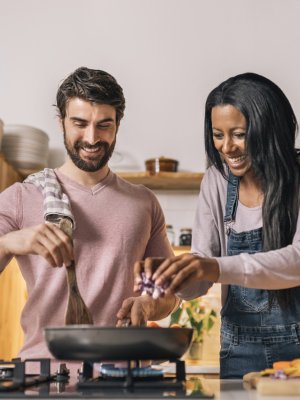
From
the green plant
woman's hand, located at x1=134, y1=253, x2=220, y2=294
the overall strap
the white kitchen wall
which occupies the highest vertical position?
the white kitchen wall

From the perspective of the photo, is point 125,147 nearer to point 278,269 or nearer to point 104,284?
point 104,284

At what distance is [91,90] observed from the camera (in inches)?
70.2

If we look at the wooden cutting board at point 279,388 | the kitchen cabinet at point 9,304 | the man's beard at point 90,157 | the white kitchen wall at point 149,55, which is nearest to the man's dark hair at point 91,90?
the man's beard at point 90,157

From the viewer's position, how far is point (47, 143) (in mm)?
3389

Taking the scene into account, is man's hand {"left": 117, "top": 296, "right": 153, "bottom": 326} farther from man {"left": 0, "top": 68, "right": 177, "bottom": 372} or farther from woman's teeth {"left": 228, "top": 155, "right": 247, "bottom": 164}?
woman's teeth {"left": 228, "top": 155, "right": 247, "bottom": 164}

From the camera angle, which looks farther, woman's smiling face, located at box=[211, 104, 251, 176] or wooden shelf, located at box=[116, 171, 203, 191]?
wooden shelf, located at box=[116, 171, 203, 191]

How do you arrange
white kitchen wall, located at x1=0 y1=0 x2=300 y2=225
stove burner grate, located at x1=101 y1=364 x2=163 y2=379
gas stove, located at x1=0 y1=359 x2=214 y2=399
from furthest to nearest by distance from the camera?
white kitchen wall, located at x1=0 y1=0 x2=300 y2=225 → stove burner grate, located at x1=101 y1=364 x2=163 y2=379 → gas stove, located at x1=0 y1=359 x2=214 y2=399

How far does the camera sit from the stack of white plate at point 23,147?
3.27 metres

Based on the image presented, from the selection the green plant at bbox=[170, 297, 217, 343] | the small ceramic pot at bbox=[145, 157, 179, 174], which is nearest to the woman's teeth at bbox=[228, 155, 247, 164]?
the green plant at bbox=[170, 297, 217, 343]

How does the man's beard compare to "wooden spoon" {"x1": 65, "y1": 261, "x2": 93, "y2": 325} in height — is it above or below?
above

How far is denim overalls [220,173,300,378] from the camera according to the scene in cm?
157

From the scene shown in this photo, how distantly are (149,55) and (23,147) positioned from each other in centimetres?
90

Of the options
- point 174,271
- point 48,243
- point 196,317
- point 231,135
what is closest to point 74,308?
point 48,243

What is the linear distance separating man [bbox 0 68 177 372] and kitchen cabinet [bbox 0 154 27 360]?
1.33m
